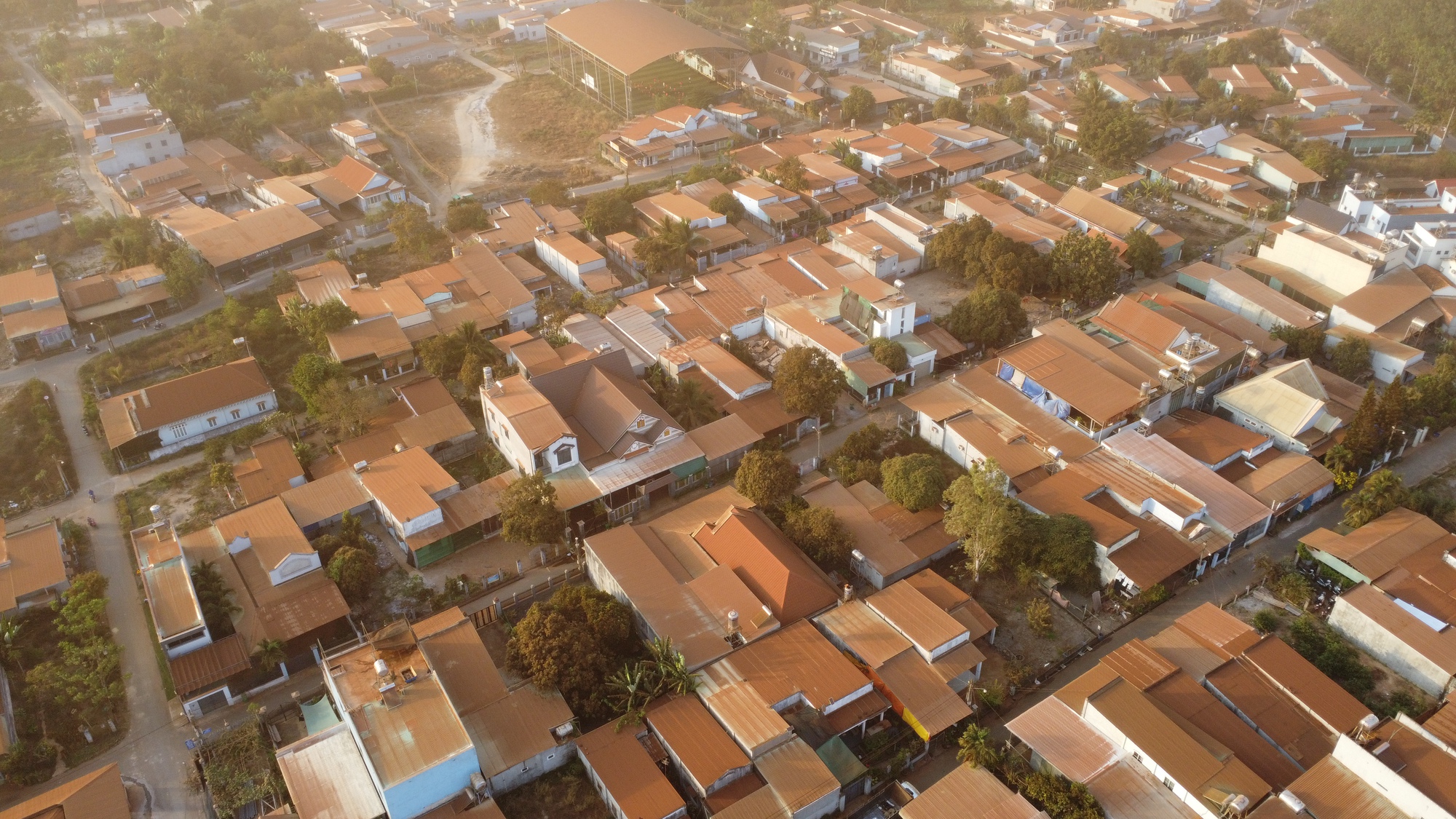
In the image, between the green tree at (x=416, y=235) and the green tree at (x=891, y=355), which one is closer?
the green tree at (x=891, y=355)

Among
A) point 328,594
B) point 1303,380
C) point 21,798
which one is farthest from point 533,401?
point 1303,380

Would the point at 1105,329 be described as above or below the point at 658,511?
above

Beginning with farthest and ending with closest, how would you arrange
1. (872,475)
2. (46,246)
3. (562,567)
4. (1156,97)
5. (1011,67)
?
1. (1011,67)
2. (1156,97)
3. (46,246)
4. (872,475)
5. (562,567)

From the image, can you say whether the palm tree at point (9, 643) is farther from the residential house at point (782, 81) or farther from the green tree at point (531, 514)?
the residential house at point (782, 81)

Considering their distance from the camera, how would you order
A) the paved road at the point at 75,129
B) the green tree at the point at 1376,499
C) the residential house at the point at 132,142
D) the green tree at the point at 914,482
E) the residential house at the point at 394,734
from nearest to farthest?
the residential house at the point at 394,734 → the green tree at the point at 1376,499 → the green tree at the point at 914,482 → the paved road at the point at 75,129 → the residential house at the point at 132,142

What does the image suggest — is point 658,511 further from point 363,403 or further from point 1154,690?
point 1154,690

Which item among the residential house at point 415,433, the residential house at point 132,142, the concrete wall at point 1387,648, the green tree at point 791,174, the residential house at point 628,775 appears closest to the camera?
the residential house at point 628,775

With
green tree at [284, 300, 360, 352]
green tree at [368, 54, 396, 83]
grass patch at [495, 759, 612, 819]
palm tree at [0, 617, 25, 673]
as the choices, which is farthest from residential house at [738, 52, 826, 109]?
palm tree at [0, 617, 25, 673]

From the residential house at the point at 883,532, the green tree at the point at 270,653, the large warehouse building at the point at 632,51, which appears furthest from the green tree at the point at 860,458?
the large warehouse building at the point at 632,51
